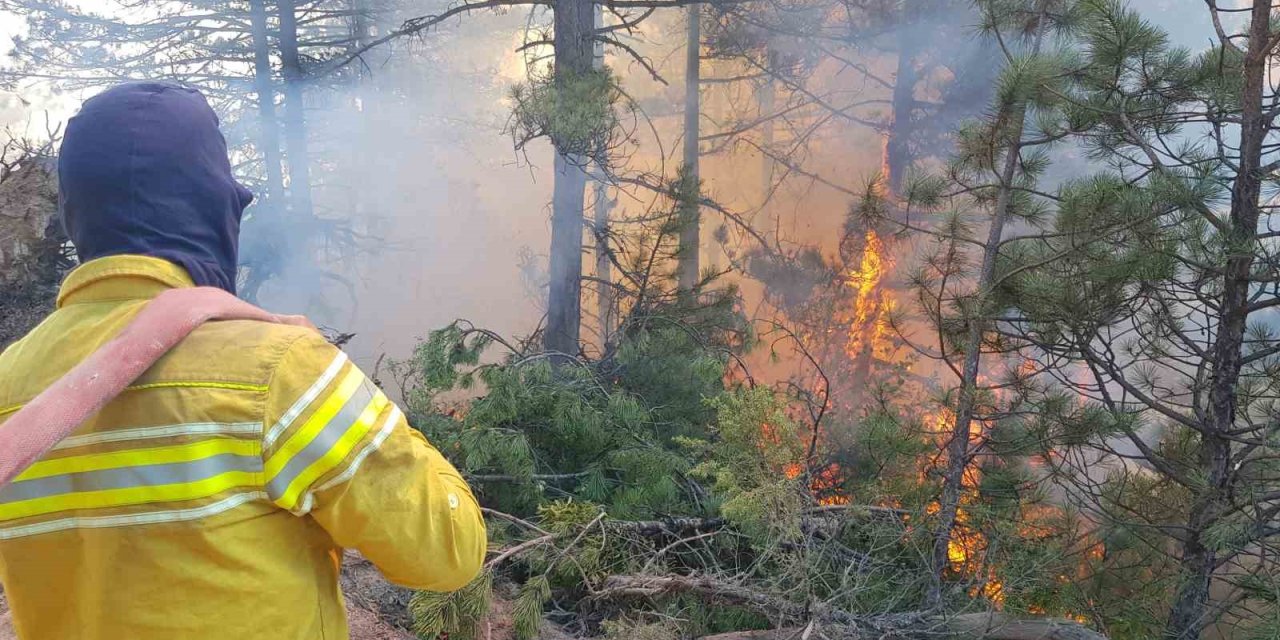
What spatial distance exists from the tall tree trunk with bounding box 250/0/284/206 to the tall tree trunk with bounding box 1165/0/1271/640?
8.86 meters

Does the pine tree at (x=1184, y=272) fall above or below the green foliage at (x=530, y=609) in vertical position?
above

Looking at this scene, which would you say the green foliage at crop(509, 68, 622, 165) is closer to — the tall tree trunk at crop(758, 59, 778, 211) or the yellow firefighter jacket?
the yellow firefighter jacket

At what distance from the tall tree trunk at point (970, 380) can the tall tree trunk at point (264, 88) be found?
7967 mm

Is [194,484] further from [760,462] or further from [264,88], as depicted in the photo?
[264,88]

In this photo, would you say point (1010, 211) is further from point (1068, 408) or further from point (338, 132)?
point (338, 132)

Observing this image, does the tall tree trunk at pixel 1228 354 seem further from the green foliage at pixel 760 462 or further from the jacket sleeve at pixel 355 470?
the jacket sleeve at pixel 355 470

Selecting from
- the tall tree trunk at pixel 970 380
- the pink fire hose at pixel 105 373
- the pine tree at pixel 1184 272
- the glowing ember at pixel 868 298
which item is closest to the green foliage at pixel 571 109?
the tall tree trunk at pixel 970 380

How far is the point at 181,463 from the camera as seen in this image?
3.58 feet

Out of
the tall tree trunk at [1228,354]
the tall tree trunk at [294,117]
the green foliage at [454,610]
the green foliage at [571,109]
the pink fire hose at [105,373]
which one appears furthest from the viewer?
the tall tree trunk at [294,117]

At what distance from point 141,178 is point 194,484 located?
56 cm

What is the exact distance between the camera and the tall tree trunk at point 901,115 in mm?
9378

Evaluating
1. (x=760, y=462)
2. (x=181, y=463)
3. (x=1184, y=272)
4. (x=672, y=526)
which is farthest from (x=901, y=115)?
(x=181, y=463)

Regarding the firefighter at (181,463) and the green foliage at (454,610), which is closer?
the firefighter at (181,463)

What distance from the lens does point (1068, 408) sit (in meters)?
3.98
